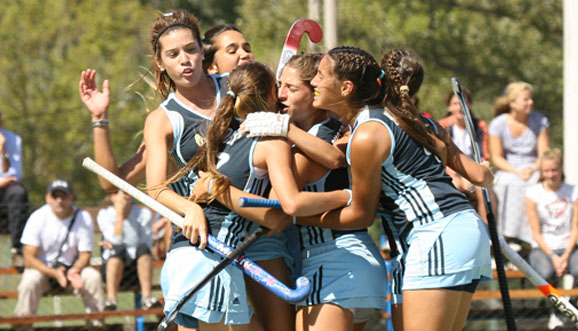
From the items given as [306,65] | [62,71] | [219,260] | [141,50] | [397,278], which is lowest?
[397,278]

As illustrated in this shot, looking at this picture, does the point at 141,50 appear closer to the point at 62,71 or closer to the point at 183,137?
the point at 62,71

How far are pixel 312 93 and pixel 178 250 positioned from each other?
881mm

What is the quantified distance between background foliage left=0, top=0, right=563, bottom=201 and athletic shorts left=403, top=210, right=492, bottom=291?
35.2ft

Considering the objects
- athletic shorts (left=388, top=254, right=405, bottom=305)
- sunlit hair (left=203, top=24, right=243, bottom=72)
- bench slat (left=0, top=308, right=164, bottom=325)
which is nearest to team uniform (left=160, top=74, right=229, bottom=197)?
sunlit hair (left=203, top=24, right=243, bottom=72)

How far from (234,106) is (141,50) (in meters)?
12.4

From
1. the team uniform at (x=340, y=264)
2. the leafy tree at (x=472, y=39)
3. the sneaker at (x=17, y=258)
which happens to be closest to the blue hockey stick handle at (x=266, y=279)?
the team uniform at (x=340, y=264)

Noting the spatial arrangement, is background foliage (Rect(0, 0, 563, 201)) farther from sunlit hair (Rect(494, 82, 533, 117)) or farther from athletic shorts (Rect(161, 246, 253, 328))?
athletic shorts (Rect(161, 246, 253, 328))

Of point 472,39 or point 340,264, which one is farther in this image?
point 472,39

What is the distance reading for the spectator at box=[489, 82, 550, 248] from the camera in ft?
25.2

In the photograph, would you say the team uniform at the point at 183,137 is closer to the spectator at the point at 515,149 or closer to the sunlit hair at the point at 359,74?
the sunlit hair at the point at 359,74

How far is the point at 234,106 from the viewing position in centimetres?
378

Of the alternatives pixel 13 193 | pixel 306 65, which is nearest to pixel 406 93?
pixel 306 65

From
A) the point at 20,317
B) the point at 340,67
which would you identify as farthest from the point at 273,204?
the point at 20,317

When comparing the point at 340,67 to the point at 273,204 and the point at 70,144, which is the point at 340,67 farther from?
the point at 70,144
